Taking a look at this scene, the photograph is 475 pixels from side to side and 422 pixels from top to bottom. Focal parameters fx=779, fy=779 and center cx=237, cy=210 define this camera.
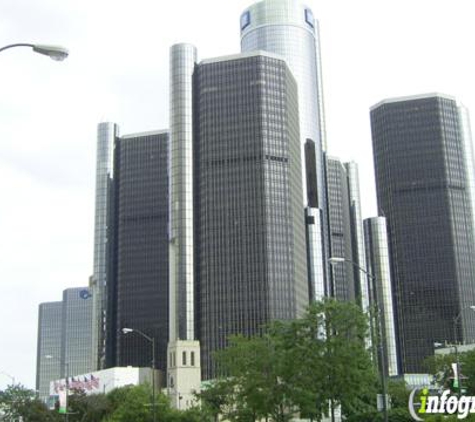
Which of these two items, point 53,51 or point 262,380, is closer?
point 53,51

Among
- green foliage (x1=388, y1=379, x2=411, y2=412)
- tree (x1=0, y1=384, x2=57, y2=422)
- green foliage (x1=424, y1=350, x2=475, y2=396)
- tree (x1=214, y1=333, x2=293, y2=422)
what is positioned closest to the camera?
tree (x1=214, y1=333, x2=293, y2=422)

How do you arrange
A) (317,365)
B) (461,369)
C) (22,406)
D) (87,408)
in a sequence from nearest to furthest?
(317,365)
(461,369)
(87,408)
(22,406)

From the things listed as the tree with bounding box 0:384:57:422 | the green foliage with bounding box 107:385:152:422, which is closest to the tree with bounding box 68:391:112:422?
the tree with bounding box 0:384:57:422

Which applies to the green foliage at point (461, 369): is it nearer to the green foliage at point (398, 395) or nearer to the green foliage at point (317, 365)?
the green foliage at point (398, 395)

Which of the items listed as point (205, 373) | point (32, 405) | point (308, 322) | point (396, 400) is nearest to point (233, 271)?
point (205, 373)

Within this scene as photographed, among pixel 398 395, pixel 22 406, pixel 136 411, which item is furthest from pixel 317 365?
pixel 22 406

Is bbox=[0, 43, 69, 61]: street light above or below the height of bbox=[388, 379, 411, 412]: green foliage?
above

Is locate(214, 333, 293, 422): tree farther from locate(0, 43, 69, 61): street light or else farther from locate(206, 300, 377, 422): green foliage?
locate(0, 43, 69, 61): street light

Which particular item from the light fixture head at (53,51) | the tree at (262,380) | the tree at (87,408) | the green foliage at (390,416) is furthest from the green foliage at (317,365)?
the tree at (87,408)

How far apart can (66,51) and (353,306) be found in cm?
3905

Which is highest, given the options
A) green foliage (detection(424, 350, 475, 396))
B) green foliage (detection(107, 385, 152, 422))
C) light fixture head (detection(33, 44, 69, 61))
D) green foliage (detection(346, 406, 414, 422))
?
light fixture head (detection(33, 44, 69, 61))

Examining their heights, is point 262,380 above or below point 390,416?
above

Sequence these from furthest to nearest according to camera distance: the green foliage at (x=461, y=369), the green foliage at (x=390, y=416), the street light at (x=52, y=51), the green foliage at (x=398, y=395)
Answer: the green foliage at (x=398, y=395)
the green foliage at (x=461, y=369)
the green foliage at (x=390, y=416)
the street light at (x=52, y=51)

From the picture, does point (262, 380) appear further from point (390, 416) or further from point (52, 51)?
point (52, 51)
